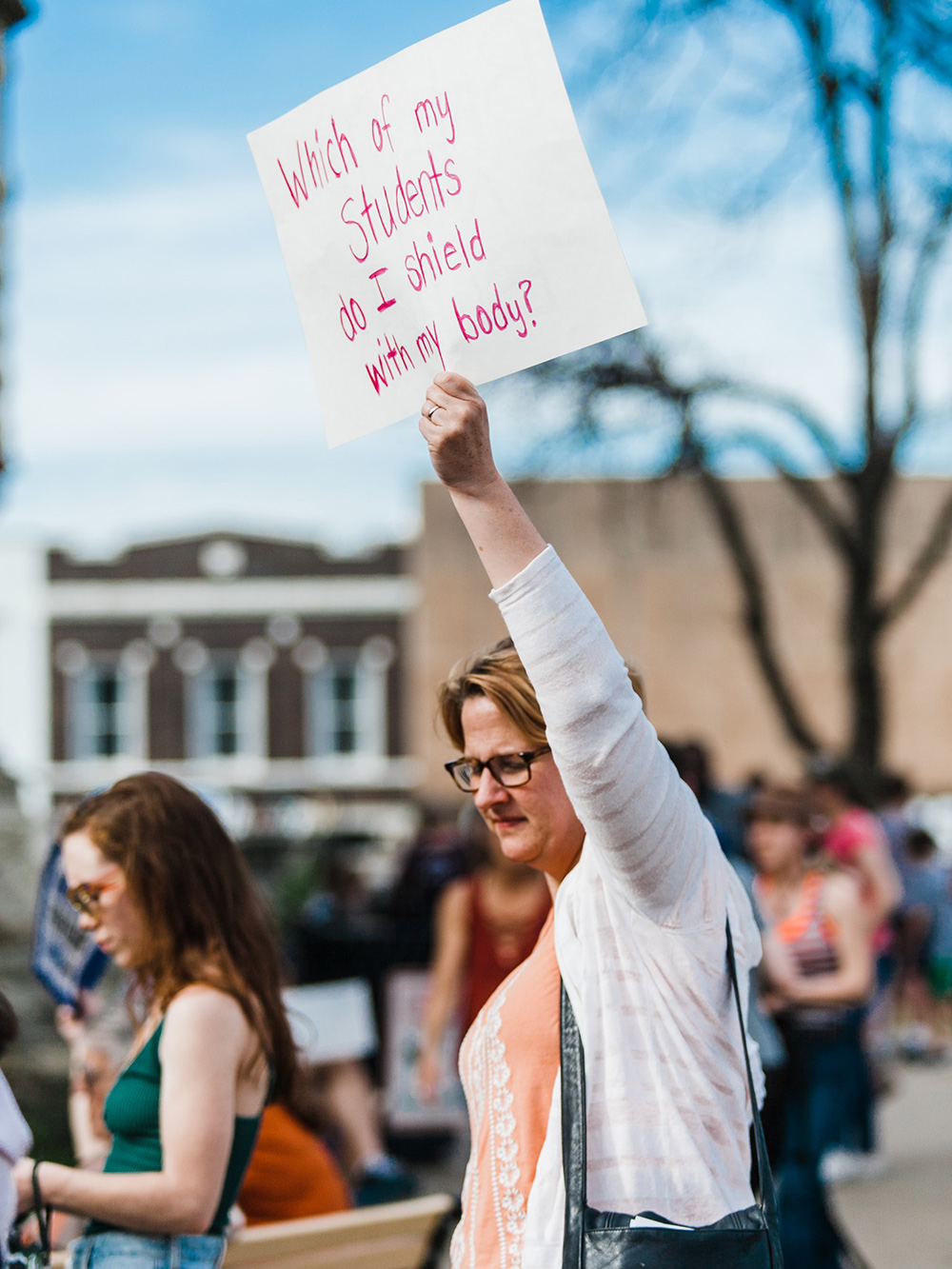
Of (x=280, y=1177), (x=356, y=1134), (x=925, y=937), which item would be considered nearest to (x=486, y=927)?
(x=356, y=1134)

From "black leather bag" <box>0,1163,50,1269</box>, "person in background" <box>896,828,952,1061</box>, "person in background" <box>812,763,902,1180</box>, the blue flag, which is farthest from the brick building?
"black leather bag" <box>0,1163,50,1269</box>

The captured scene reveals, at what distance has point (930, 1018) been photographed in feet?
33.6

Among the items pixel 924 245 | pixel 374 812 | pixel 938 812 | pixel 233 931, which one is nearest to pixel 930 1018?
pixel 924 245

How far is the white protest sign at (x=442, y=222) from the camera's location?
1.74m

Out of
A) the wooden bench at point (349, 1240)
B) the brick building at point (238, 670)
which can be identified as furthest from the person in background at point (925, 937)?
the brick building at point (238, 670)

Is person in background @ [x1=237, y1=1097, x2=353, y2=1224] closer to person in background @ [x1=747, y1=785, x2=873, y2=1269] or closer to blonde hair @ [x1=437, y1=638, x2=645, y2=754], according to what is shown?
blonde hair @ [x1=437, y1=638, x2=645, y2=754]

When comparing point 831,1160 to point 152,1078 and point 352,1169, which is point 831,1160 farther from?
point 152,1078

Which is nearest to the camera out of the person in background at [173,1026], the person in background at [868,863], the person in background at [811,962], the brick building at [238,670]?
the person in background at [173,1026]

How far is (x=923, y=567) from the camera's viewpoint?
10.7m

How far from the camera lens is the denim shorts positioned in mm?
2283

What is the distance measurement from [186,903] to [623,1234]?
1.17 m

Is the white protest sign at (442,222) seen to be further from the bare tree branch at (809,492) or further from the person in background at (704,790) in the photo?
the bare tree branch at (809,492)

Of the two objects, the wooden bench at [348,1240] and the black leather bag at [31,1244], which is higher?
the black leather bag at [31,1244]

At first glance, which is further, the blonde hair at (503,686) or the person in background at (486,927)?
the person in background at (486,927)
